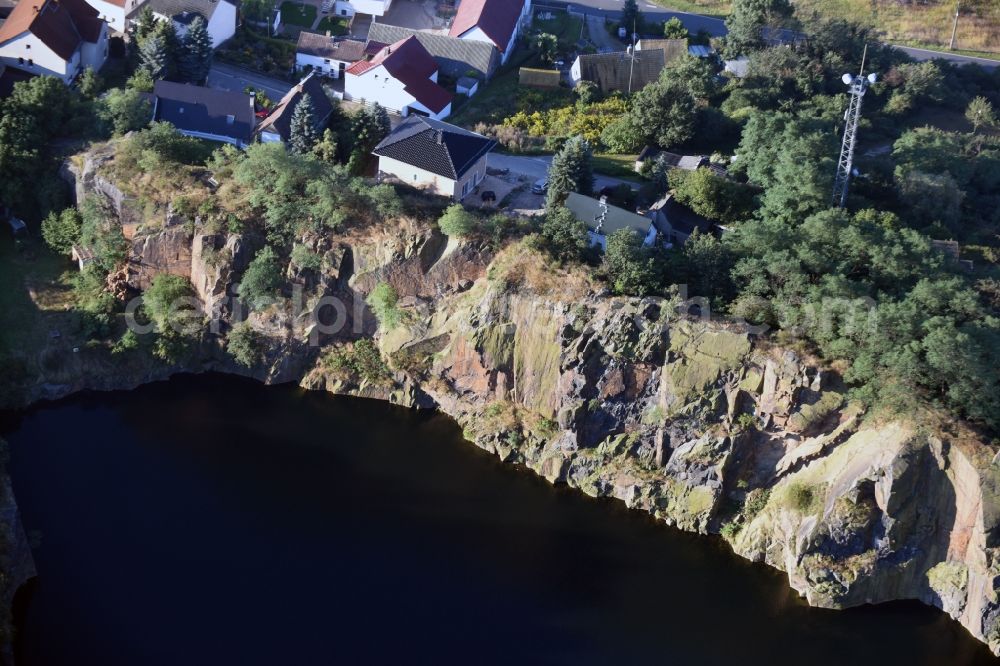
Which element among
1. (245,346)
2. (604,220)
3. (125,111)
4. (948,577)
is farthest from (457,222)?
(948,577)

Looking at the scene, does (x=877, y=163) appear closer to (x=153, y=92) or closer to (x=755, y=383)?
(x=755, y=383)

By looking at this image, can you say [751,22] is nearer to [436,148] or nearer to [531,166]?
[531,166]

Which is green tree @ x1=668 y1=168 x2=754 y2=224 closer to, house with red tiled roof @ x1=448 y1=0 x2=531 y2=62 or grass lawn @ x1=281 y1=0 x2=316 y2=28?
house with red tiled roof @ x1=448 y1=0 x2=531 y2=62

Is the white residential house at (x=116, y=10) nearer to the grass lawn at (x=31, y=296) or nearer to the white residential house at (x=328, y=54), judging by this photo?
the white residential house at (x=328, y=54)

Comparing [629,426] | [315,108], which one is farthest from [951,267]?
[315,108]

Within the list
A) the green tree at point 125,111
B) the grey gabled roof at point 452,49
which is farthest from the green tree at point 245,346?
the grey gabled roof at point 452,49

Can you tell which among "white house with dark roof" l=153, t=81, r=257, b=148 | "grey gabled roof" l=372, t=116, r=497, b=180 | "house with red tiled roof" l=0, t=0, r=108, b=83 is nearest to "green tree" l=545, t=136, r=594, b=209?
"grey gabled roof" l=372, t=116, r=497, b=180
